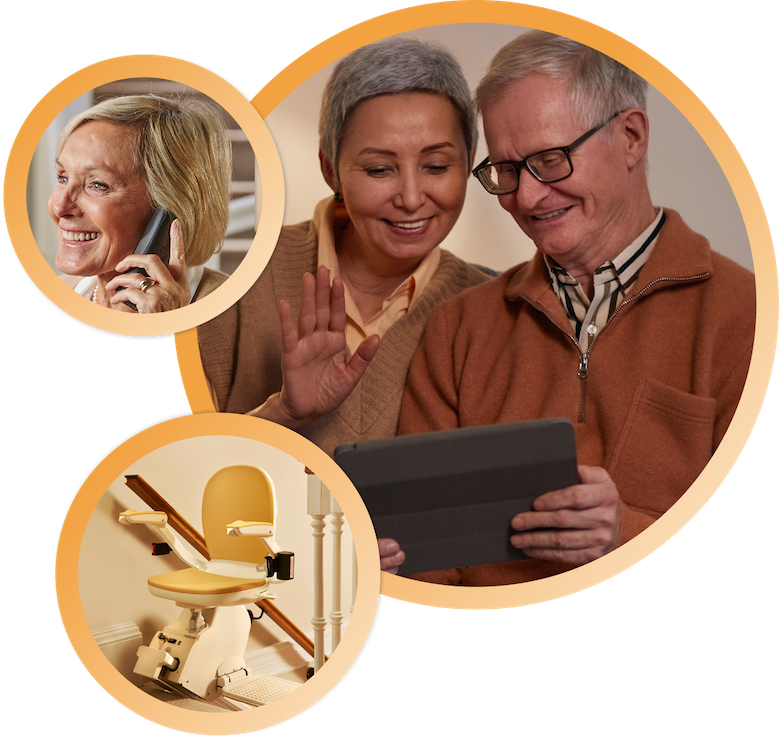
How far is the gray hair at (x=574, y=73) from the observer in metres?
1.47

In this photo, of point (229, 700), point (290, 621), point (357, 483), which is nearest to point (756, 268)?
point (357, 483)

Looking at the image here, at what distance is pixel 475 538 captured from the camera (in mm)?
1526

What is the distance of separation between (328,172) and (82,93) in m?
0.47

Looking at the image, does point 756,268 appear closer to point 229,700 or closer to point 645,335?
point 645,335

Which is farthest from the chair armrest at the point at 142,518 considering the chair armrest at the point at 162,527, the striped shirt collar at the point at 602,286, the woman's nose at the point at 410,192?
the striped shirt collar at the point at 602,286

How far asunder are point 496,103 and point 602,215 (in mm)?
286

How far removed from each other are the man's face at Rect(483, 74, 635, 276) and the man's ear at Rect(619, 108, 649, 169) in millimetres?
15

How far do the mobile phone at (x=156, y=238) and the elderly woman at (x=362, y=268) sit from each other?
170mm

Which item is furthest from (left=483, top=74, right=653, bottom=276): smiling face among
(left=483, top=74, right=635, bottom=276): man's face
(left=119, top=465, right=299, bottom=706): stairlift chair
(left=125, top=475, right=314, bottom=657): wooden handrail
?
(left=125, top=475, right=314, bottom=657): wooden handrail

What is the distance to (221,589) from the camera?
1.47 m

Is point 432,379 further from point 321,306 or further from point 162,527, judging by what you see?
point 162,527

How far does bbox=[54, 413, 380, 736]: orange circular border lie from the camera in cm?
144

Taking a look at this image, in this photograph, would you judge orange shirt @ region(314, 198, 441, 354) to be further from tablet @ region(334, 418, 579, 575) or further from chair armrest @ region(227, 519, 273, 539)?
chair armrest @ region(227, 519, 273, 539)

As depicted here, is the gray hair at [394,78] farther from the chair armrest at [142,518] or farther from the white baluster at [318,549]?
the chair armrest at [142,518]
